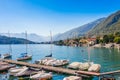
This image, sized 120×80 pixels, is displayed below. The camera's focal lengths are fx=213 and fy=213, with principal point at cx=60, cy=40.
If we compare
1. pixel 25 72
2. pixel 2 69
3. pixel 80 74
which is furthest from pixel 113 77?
→ pixel 2 69

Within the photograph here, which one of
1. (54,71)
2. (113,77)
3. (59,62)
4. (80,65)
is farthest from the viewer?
(59,62)

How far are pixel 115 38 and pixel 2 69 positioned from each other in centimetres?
14691

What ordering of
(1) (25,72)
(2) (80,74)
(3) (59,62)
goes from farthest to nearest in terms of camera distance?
(3) (59,62) → (1) (25,72) → (2) (80,74)

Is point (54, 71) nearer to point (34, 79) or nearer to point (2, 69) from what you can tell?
point (34, 79)

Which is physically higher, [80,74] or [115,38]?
[115,38]

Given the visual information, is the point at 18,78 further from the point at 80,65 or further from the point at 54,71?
the point at 80,65

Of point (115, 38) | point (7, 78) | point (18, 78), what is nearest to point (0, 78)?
point (7, 78)

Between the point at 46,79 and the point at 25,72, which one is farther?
the point at 25,72

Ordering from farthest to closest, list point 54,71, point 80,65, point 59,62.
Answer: point 59,62
point 80,65
point 54,71

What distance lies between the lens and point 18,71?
60031 millimetres

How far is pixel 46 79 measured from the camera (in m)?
52.9

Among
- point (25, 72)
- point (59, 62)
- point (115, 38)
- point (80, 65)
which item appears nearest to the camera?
point (25, 72)

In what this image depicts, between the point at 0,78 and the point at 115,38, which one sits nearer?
the point at 0,78

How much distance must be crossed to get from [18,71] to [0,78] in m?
5.26
